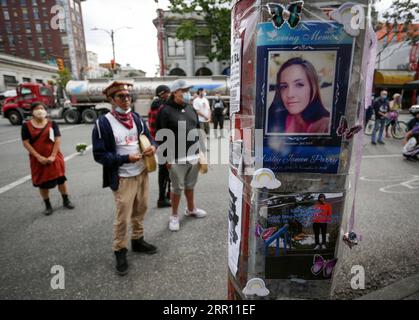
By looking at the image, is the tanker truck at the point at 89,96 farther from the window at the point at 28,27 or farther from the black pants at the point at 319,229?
the window at the point at 28,27

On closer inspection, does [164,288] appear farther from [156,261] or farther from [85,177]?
[85,177]

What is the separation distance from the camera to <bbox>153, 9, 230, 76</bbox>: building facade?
27.9 meters

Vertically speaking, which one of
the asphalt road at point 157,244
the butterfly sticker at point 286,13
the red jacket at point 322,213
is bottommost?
the asphalt road at point 157,244

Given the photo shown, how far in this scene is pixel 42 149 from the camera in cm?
395

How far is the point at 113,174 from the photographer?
254 cm

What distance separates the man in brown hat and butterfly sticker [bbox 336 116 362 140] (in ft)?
6.42

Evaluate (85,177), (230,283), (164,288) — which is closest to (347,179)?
(230,283)

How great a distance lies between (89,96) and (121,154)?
1735 cm

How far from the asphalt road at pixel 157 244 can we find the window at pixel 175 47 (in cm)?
2659

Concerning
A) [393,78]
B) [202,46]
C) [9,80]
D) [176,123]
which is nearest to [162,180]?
[176,123]

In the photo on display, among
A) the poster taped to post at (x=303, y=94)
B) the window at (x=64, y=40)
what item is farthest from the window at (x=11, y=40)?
the poster taped to post at (x=303, y=94)

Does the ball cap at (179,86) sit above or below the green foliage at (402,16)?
below

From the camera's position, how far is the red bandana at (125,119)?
8.52ft

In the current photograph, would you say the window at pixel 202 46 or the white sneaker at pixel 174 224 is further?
the window at pixel 202 46
